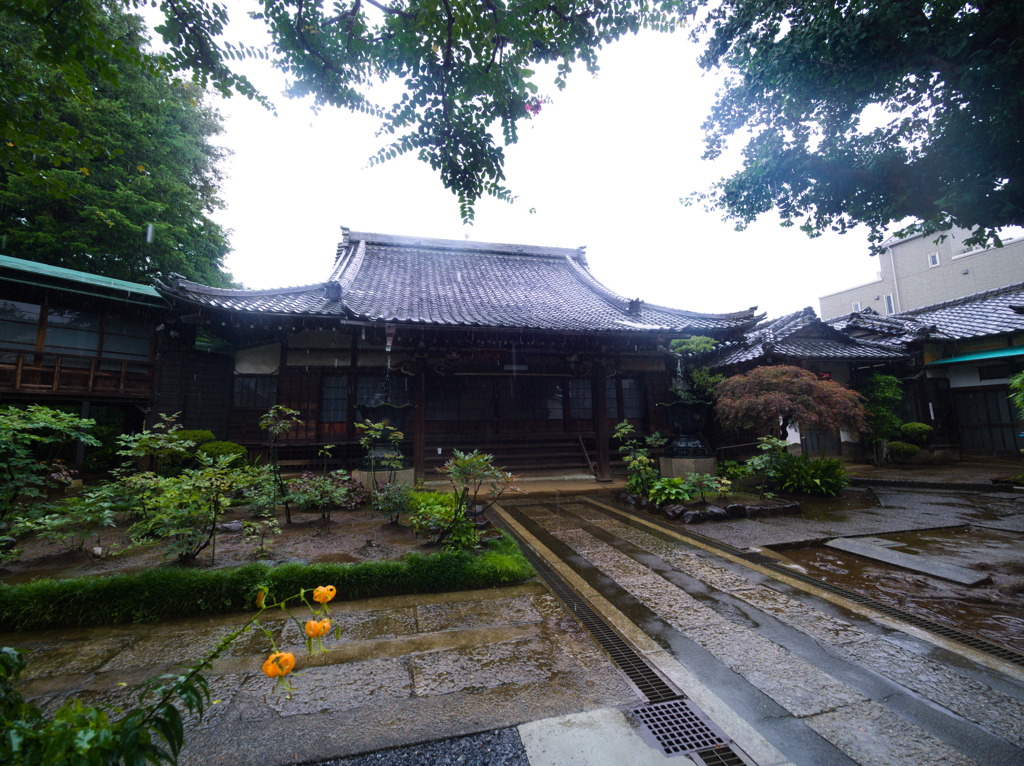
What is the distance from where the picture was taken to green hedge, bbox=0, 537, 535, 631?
320cm

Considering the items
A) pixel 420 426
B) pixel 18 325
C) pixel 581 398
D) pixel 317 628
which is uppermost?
pixel 18 325

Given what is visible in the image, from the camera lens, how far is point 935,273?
877 inches

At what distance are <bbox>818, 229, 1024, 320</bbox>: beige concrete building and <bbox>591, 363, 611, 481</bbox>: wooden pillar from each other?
772 inches

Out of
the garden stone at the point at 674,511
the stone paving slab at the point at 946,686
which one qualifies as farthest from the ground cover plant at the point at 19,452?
the garden stone at the point at 674,511

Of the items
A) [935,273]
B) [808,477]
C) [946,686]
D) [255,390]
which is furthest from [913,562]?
[935,273]

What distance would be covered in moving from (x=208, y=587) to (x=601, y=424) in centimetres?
857

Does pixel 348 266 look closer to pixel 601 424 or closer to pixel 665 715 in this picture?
pixel 601 424

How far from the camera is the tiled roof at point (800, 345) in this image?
38.9 feet

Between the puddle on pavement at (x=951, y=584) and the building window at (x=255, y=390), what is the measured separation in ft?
35.7

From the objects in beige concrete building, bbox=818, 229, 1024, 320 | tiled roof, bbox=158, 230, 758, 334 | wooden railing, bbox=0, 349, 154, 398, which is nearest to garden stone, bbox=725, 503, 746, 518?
tiled roof, bbox=158, 230, 758, 334

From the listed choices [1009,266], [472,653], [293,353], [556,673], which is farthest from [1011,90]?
[1009,266]

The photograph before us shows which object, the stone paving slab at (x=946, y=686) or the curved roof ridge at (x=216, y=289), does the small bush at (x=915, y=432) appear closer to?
the stone paving slab at (x=946, y=686)

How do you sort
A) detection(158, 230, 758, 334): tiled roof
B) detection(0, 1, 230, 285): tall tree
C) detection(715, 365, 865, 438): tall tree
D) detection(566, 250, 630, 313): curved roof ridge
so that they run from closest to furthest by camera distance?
detection(715, 365, 865, 438): tall tree, detection(158, 230, 758, 334): tiled roof, detection(0, 1, 230, 285): tall tree, detection(566, 250, 630, 313): curved roof ridge

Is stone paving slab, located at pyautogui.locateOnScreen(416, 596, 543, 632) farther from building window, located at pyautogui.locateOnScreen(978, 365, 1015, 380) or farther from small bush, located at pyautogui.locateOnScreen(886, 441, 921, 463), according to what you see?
building window, located at pyautogui.locateOnScreen(978, 365, 1015, 380)
